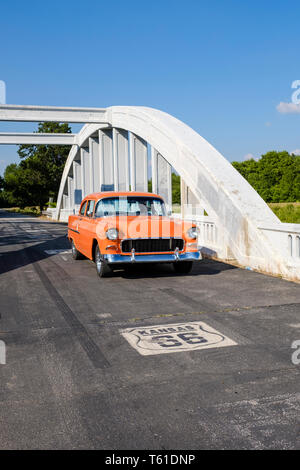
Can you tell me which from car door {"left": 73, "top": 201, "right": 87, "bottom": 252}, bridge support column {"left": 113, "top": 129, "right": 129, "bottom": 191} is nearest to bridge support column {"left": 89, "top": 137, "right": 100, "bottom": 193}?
bridge support column {"left": 113, "top": 129, "right": 129, "bottom": 191}

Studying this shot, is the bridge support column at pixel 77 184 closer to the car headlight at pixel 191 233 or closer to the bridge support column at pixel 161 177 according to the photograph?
the bridge support column at pixel 161 177


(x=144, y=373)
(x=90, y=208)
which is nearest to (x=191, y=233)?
(x=90, y=208)

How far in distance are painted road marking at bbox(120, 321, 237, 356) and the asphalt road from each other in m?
0.11

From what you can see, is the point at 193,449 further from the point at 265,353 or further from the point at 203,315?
the point at 203,315

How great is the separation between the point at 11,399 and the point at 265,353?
2366 millimetres

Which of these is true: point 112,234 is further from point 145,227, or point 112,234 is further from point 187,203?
point 187,203

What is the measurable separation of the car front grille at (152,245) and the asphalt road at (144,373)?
1006mm

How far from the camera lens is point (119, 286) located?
7891mm

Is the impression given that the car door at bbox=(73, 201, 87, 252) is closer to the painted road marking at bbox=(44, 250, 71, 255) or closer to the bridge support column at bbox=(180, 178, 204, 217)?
the painted road marking at bbox=(44, 250, 71, 255)

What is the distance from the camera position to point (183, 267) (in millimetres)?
9172

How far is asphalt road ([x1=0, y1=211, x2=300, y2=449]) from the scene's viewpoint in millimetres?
2879

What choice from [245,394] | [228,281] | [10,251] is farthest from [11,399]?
[10,251]

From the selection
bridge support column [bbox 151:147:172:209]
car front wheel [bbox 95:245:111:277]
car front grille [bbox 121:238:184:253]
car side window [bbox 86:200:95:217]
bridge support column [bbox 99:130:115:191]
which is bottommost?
car front wheel [bbox 95:245:111:277]

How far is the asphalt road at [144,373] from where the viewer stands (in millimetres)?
2879
